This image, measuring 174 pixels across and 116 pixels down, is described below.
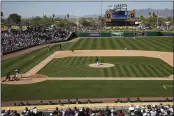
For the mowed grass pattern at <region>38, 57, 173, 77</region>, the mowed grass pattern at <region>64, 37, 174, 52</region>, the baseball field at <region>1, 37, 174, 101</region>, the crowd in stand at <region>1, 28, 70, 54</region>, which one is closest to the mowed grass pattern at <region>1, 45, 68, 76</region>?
the baseball field at <region>1, 37, 174, 101</region>

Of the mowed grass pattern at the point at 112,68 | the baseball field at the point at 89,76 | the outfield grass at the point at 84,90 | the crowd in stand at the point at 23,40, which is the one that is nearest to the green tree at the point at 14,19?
the crowd in stand at the point at 23,40

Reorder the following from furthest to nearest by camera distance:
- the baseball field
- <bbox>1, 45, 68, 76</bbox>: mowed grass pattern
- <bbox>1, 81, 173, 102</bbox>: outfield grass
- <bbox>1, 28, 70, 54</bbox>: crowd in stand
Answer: <bbox>1, 28, 70, 54</bbox>: crowd in stand → <bbox>1, 45, 68, 76</bbox>: mowed grass pattern → the baseball field → <bbox>1, 81, 173, 102</bbox>: outfield grass

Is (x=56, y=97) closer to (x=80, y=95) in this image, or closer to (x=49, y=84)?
(x=80, y=95)

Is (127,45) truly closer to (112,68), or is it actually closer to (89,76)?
(112,68)

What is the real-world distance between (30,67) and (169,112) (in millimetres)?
25444

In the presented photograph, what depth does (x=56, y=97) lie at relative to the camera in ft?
80.5

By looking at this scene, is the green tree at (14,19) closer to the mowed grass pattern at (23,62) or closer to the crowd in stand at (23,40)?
the crowd in stand at (23,40)

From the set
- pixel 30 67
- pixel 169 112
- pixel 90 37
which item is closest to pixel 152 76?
pixel 30 67

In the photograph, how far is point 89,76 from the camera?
31906mm

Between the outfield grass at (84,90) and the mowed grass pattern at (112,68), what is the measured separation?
3.48 m

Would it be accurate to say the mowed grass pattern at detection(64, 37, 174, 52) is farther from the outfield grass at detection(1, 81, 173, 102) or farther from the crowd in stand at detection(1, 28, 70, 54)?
the outfield grass at detection(1, 81, 173, 102)

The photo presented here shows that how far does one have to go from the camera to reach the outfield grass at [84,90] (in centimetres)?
2484

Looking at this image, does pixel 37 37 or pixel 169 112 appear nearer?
pixel 169 112

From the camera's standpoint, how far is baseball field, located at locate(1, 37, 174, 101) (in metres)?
25.6
